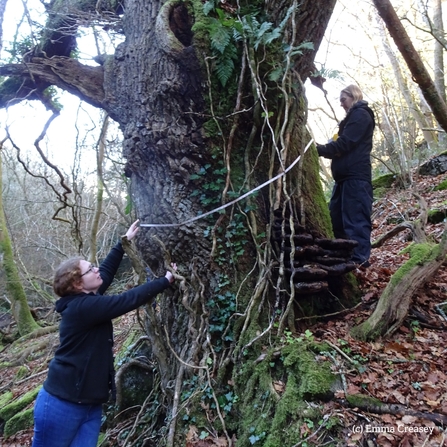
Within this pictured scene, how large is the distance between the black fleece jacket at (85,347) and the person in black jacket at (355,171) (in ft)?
7.78

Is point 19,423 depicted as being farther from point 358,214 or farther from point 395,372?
point 358,214

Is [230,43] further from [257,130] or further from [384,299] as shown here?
[384,299]

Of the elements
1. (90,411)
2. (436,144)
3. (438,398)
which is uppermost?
(436,144)

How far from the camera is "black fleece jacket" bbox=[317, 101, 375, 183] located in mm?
4051

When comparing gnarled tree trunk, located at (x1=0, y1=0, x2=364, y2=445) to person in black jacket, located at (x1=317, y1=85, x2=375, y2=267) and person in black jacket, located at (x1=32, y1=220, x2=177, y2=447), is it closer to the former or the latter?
person in black jacket, located at (x1=317, y1=85, x2=375, y2=267)

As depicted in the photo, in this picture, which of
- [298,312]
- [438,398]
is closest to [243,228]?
[298,312]

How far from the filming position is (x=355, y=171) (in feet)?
13.5

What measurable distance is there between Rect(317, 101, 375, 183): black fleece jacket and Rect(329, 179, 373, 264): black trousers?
11 centimetres

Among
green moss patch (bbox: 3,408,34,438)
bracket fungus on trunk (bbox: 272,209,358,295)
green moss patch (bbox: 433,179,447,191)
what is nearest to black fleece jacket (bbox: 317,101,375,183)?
bracket fungus on trunk (bbox: 272,209,358,295)

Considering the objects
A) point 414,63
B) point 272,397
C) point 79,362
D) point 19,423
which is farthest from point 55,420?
point 414,63

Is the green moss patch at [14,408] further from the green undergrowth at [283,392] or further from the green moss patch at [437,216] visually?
the green moss patch at [437,216]

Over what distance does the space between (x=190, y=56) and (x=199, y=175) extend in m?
1.13

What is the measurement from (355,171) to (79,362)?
3.29m

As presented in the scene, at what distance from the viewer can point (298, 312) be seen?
3318 mm
